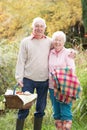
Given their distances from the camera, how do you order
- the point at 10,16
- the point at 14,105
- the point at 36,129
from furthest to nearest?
1. the point at 10,16
2. the point at 36,129
3. the point at 14,105

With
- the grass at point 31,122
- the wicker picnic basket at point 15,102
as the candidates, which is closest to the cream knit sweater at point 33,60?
the wicker picnic basket at point 15,102

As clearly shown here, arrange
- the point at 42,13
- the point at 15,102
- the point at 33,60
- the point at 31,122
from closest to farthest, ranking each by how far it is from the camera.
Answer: the point at 15,102 < the point at 33,60 < the point at 31,122 < the point at 42,13

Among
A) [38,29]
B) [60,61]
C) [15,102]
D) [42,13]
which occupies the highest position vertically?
[42,13]

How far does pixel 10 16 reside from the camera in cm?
1711

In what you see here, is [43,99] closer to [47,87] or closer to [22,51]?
[47,87]

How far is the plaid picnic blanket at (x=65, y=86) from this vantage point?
6082 mm

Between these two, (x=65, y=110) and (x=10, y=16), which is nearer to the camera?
(x=65, y=110)

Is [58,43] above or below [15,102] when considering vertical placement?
above

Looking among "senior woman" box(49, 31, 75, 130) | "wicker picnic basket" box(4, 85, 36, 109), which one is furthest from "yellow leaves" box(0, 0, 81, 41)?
"wicker picnic basket" box(4, 85, 36, 109)

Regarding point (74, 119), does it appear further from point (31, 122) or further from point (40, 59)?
point (40, 59)

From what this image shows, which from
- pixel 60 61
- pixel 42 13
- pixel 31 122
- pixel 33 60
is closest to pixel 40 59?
pixel 33 60

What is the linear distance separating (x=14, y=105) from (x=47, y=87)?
0.59m

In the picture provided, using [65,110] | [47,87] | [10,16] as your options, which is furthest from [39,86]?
[10,16]

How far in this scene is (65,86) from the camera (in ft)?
20.0
